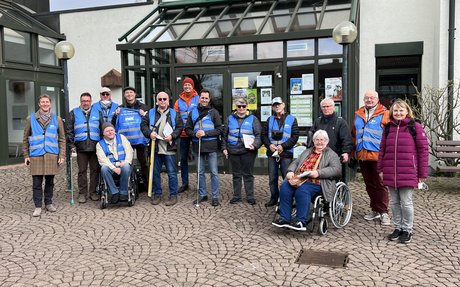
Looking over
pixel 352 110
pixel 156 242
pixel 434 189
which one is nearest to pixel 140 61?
pixel 352 110

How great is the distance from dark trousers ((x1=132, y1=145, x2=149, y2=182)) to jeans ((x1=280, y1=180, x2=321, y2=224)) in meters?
3.24

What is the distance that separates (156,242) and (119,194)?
1899mm

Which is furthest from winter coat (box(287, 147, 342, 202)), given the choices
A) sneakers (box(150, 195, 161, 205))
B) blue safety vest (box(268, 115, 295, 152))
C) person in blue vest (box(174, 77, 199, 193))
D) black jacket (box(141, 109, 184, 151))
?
person in blue vest (box(174, 77, 199, 193))

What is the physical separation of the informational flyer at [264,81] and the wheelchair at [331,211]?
156 inches

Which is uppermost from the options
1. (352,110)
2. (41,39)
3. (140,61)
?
(41,39)

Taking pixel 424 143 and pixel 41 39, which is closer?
pixel 424 143

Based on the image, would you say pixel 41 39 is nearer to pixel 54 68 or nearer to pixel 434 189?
pixel 54 68

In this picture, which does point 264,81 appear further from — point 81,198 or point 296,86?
point 81,198

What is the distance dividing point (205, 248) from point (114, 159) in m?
2.69

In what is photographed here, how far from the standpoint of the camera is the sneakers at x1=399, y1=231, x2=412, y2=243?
16.0 ft

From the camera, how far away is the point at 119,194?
6.71 meters

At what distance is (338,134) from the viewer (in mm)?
5723

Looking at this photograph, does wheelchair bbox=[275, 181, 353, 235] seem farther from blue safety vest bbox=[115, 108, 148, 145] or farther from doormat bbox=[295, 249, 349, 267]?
blue safety vest bbox=[115, 108, 148, 145]

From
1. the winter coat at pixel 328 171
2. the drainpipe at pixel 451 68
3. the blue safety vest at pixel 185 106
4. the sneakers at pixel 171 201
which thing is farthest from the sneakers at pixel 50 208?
the drainpipe at pixel 451 68
